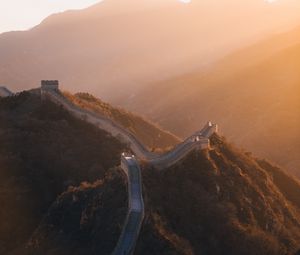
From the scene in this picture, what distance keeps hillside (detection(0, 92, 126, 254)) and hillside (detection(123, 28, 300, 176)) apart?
58.2 m

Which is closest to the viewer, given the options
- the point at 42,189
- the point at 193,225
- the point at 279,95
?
the point at 193,225

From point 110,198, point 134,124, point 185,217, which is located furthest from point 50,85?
point 185,217

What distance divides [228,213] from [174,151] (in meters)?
6.79

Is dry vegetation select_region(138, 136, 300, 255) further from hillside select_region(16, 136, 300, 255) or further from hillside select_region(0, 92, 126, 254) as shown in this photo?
hillside select_region(0, 92, 126, 254)

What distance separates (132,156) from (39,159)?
11.2m

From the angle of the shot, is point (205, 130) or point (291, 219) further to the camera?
point (205, 130)

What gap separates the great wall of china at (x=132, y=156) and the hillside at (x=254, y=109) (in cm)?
5636

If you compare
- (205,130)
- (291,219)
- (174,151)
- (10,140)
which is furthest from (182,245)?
(10,140)

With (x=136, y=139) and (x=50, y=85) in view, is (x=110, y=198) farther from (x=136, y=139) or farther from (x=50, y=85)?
(x=50, y=85)

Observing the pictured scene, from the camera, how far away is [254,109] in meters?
162

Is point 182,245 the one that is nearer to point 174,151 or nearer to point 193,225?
point 193,225

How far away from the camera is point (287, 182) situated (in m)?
70.1

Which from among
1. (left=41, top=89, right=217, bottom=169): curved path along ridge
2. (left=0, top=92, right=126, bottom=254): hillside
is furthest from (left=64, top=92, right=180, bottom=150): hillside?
(left=0, top=92, right=126, bottom=254): hillside

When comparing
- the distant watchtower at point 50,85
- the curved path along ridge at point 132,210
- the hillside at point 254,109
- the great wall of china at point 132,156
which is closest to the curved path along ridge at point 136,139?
the great wall of china at point 132,156
